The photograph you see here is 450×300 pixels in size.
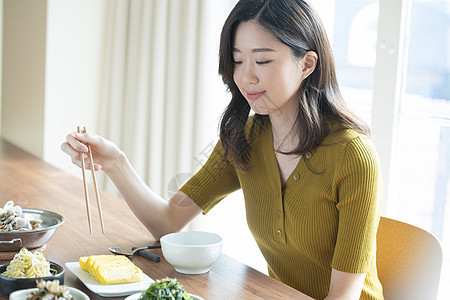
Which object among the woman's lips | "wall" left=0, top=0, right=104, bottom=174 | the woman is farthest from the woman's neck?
"wall" left=0, top=0, right=104, bottom=174

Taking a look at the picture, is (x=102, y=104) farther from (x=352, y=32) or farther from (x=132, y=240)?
Answer: (x=132, y=240)

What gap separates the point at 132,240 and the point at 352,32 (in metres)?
1.41

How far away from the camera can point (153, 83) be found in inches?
116

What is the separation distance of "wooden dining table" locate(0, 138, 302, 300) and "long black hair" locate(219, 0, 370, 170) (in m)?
0.39

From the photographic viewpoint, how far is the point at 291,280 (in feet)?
5.30

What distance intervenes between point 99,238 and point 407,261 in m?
0.79

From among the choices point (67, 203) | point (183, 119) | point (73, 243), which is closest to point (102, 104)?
point (183, 119)

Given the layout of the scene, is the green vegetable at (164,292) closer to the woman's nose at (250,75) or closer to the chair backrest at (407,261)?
the woman's nose at (250,75)

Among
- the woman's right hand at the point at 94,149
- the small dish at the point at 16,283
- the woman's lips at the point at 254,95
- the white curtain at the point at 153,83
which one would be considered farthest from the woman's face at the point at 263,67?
the white curtain at the point at 153,83

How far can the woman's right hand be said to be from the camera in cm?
154

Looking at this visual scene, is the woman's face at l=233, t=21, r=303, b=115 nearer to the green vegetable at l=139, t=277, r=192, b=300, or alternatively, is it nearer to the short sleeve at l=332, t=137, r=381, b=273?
the short sleeve at l=332, t=137, r=381, b=273

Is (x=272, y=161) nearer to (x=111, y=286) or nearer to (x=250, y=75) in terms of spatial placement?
(x=250, y=75)

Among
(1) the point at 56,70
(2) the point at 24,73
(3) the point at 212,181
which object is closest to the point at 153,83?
(1) the point at 56,70

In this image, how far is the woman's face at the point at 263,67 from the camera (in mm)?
1480
